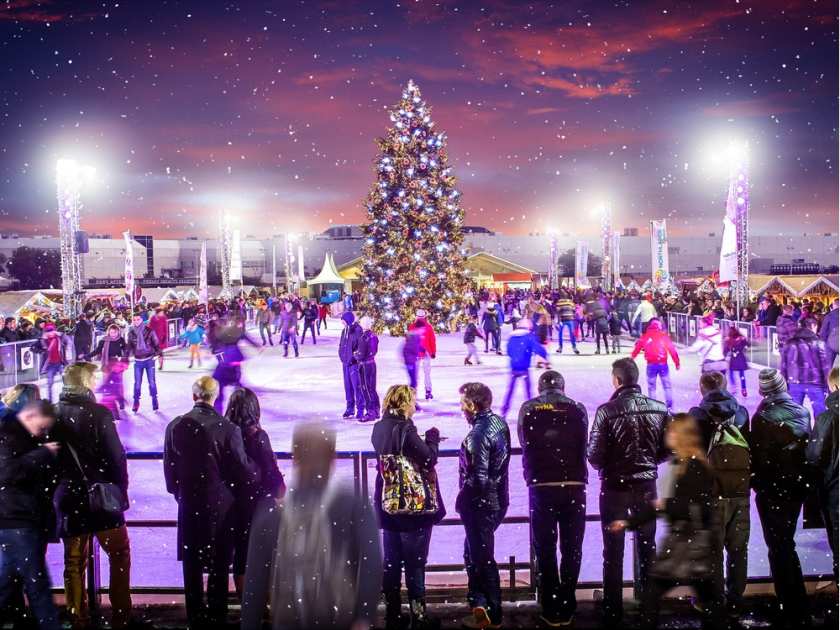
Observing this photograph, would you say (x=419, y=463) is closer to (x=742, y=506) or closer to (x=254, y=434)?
(x=254, y=434)

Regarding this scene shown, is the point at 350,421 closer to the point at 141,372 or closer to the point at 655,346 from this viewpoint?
the point at 141,372

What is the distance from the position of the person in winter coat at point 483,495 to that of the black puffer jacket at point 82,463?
6.26 feet

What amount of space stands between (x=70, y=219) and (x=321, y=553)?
60.0 feet

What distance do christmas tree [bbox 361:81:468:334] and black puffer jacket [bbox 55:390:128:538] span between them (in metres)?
20.4

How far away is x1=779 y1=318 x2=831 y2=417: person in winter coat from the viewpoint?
8.59 meters

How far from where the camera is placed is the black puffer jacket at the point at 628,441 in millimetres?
3857

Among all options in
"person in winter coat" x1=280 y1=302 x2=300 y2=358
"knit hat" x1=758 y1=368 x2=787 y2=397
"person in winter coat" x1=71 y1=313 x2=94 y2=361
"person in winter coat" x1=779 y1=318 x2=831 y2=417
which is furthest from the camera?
"person in winter coat" x1=280 y1=302 x2=300 y2=358

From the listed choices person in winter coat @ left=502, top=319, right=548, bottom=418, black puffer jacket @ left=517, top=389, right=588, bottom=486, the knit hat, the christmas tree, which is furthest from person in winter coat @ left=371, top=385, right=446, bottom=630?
the christmas tree

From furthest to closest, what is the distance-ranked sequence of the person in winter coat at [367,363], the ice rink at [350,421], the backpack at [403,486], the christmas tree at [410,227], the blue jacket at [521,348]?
the christmas tree at [410,227] < the blue jacket at [521,348] < the person in winter coat at [367,363] < the ice rink at [350,421] < the backpack at [403,486]

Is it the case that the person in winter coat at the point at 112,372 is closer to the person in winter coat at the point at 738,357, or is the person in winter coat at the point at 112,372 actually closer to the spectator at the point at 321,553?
the spectator at the point at 321,553

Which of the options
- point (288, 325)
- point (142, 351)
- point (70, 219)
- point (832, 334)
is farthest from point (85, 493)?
point (70, 219)

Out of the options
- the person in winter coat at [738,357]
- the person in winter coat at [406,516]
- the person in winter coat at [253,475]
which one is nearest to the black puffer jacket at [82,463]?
the person in winter coat at [253,475]

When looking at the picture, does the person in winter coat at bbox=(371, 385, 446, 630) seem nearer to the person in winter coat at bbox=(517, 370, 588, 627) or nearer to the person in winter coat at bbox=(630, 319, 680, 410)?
the person in winter coat at bbox=(517, 370, 588, 627)

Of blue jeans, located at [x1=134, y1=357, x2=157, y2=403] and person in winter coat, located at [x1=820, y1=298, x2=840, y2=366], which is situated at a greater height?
person in winter coat, located at [x1=820, y1=298, x2=840, y2=366]
